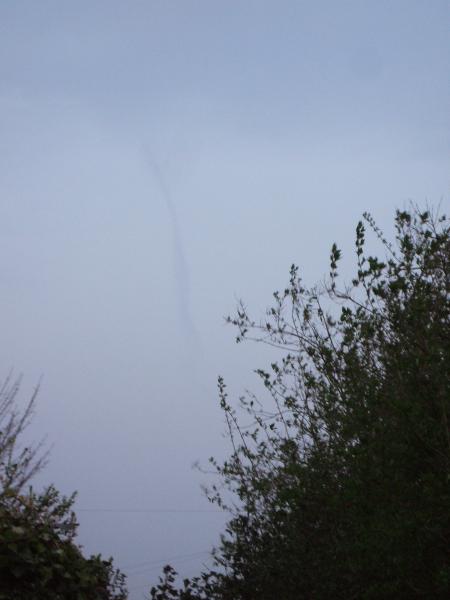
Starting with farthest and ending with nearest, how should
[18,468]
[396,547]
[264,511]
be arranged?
[18,468]
[264,511]
[396,547]

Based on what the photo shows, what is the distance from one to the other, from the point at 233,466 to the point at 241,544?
1.05m

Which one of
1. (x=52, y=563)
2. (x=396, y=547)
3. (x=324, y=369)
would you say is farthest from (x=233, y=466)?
(x=396, y=547)

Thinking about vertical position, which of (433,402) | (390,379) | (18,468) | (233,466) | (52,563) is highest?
(18,468)

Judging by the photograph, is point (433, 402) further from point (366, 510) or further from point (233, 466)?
point (233, 466)

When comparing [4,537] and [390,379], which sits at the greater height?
[390,379]

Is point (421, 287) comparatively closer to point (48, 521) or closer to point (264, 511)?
point (264, 511)

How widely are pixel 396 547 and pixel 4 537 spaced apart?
351 centimetres

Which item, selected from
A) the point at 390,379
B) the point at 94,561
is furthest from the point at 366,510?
the point at 94,561

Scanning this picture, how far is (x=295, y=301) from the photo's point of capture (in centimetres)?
891

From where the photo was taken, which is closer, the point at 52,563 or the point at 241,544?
the point at 52,563

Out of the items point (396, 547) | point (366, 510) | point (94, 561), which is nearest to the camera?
point (396, 547)

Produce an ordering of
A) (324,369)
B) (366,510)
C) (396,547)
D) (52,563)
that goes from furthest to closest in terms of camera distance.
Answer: (324,369)
(52,563)
(366,510)
(396,547)

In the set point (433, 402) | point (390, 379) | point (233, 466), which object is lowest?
point (433, 402)

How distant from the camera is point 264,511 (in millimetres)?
9484
